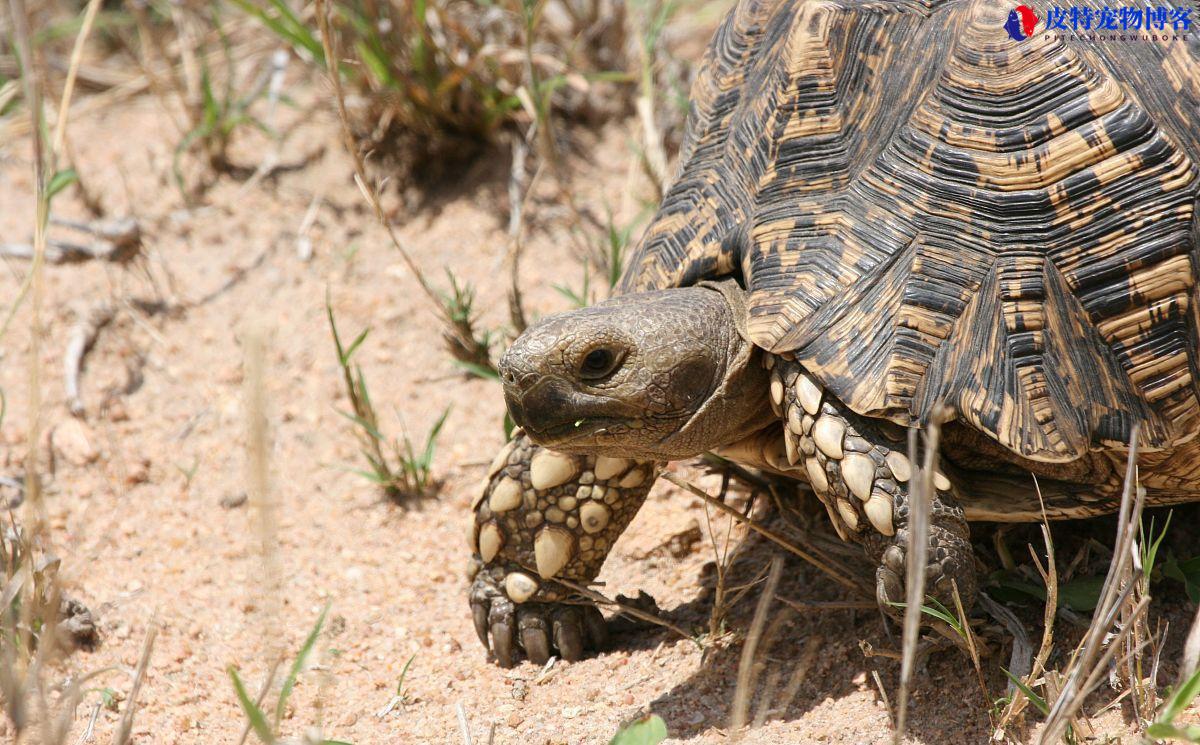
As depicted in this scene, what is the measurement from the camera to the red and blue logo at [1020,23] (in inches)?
86.9

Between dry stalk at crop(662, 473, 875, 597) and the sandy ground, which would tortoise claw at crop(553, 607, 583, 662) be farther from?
dry stalk at crop(662, 473, 875, 597)

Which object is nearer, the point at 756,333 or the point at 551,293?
the point at 756,333

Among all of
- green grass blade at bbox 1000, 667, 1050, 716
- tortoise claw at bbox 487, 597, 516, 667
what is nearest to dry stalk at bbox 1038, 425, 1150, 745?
green grass blade at bbox 1000, 667, 1050, 716

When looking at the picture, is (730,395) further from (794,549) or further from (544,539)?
(544,539)

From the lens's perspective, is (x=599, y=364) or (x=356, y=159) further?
(x=356, y=159)

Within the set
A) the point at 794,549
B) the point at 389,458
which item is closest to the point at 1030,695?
the point at 794,549

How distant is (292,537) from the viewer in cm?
318

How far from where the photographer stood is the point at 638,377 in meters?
2.27

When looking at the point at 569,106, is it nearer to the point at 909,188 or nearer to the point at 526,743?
the point at 909,188

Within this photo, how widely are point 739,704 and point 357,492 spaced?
6.72ft

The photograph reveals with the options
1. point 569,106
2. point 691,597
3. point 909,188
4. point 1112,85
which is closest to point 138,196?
point 569,106

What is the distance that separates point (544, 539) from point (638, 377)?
51cm

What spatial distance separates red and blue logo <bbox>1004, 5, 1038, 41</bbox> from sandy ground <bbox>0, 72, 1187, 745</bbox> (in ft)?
3.94

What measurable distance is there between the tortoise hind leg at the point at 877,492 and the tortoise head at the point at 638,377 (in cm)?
19
